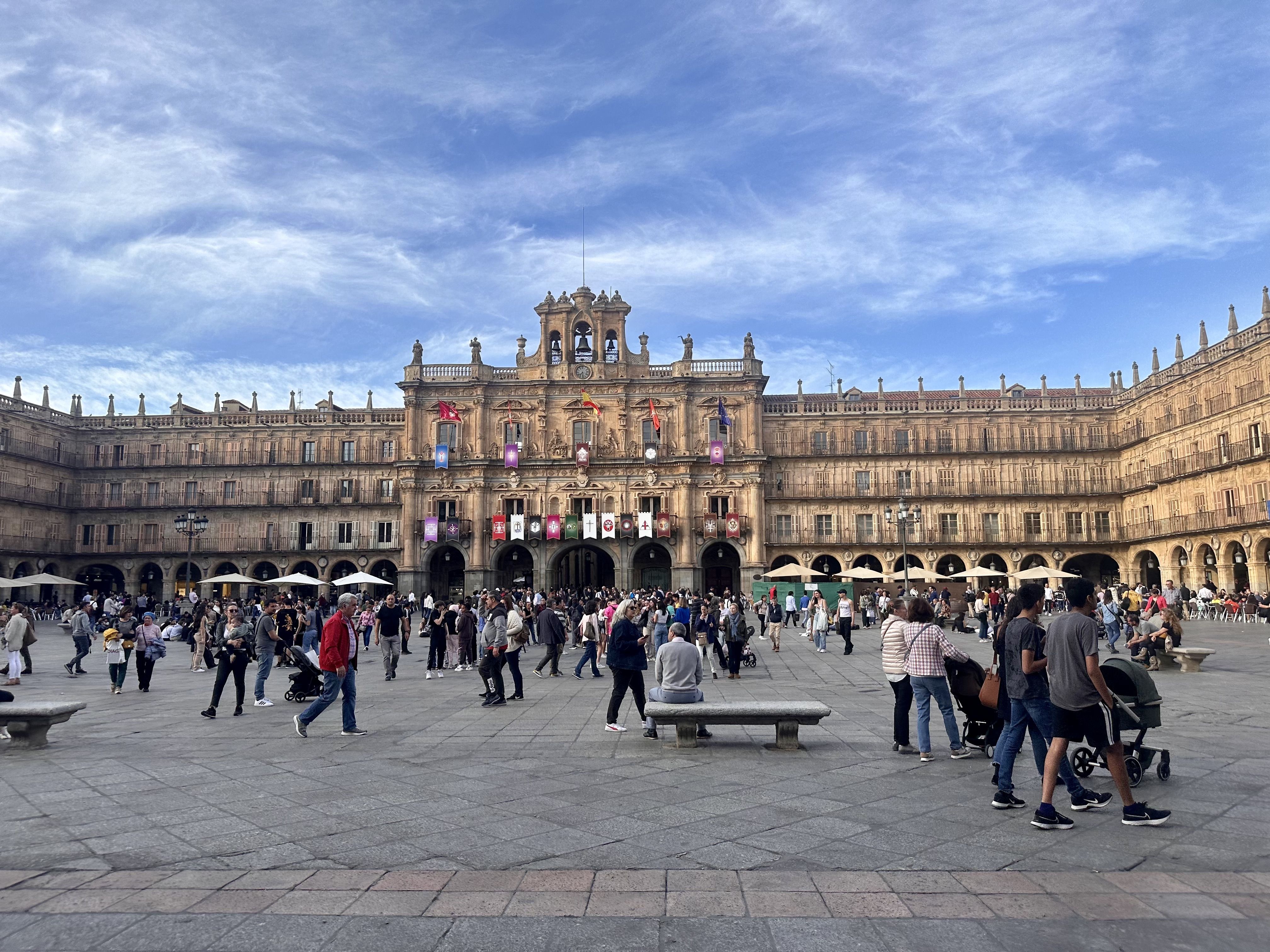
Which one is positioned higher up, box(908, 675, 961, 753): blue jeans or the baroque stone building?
the baroque stone building

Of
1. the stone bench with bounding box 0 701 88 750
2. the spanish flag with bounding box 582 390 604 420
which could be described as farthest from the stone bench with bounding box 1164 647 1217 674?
the spanish flag with bounding box 582 390 604 420

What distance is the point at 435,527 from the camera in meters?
47.8

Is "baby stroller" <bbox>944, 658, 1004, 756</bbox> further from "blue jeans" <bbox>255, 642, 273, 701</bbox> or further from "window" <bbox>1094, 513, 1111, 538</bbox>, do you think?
"window" <bbox>1094, 513, 1111, 538</bbox>

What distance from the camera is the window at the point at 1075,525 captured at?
48.2 metres

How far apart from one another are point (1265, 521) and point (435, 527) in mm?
37102

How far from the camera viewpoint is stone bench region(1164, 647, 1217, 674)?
1609 centimetres

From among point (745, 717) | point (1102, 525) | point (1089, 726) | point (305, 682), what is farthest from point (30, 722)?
point (1102, 525)

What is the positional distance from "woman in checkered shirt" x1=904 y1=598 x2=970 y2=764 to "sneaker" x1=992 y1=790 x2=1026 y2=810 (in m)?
1.78

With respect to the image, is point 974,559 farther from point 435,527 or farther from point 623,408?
point 435,527

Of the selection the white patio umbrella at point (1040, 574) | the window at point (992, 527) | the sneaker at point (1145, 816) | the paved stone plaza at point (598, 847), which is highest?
the window at point (992, 527)

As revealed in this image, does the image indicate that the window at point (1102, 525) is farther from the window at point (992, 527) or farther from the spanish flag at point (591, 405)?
the spanish flag at point (591, 405)

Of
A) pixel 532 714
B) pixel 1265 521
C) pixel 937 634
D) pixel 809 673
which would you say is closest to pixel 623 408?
pixel 1265 521

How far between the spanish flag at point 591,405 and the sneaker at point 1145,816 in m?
42.0

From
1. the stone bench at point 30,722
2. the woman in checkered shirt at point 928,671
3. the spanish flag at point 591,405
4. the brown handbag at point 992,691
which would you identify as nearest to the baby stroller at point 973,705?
the woman in checkered shirt at point 928,671
